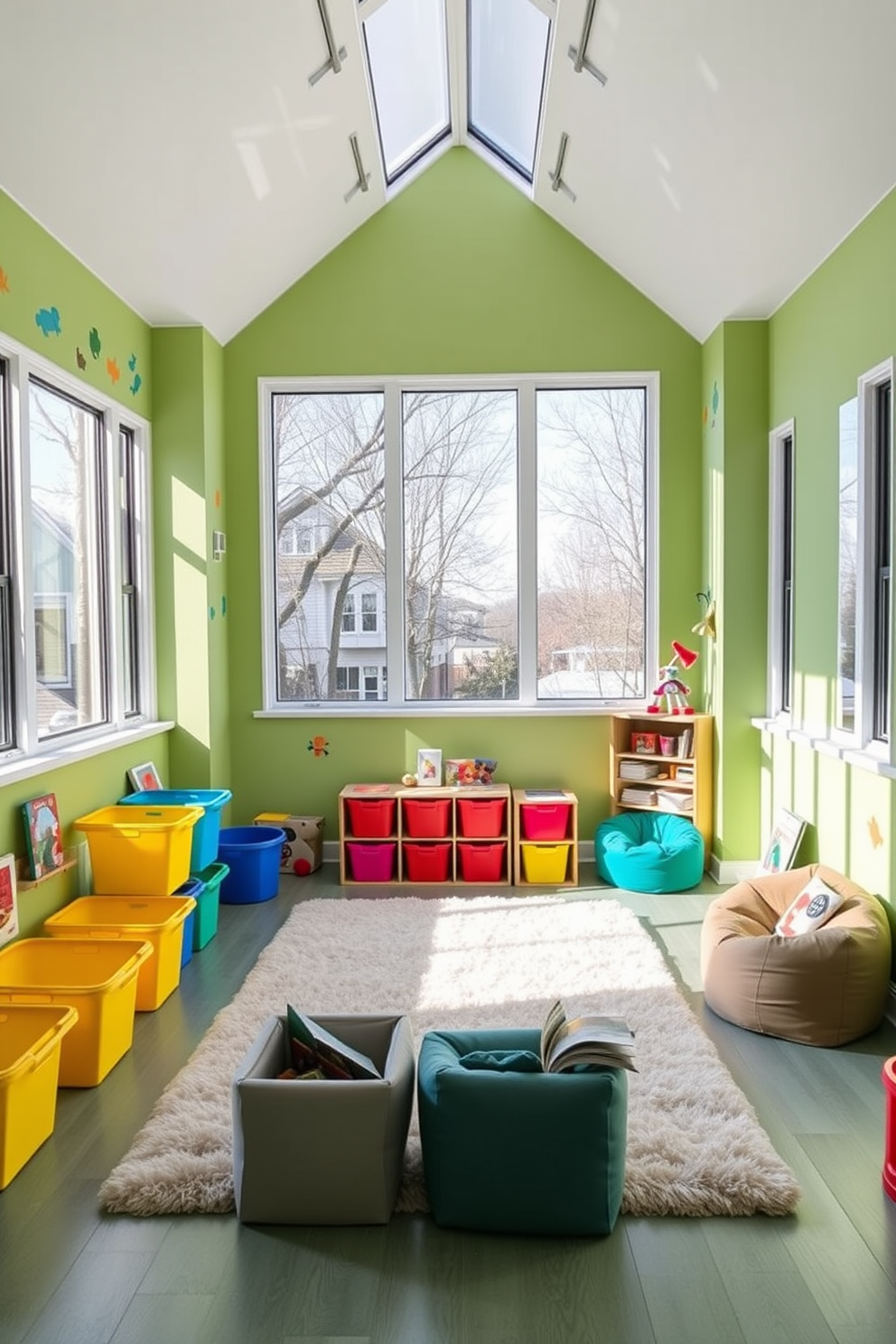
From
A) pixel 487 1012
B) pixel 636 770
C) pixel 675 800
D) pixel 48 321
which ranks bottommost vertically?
pixel 487 1012

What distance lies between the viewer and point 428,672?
19.4 ft

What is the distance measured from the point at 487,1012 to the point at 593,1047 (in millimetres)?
1231

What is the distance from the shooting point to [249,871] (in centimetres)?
507

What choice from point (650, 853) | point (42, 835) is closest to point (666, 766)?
point (650, 853)

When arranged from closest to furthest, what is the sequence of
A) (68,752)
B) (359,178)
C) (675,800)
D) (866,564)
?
(866,564), (68,752), (359,178), (675,800)

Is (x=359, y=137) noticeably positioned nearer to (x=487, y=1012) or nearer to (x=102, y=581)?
(x=102, y=581)

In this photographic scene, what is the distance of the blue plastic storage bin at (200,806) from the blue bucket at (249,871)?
1.12ft

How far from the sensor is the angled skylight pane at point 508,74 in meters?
4.49

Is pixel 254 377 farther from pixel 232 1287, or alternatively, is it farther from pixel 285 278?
pixel 232 1287

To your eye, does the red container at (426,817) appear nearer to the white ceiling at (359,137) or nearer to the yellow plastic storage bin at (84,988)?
the yellow plastic storage bin at (84,988)

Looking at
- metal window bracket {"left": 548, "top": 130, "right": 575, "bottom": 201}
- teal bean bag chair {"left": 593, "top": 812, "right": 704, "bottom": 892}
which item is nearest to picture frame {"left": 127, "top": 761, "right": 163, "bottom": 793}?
teal bean bag chair {"left": 593, "top": 812, "right": 704, "bottom": 892}

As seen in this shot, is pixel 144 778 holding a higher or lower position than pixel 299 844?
higher

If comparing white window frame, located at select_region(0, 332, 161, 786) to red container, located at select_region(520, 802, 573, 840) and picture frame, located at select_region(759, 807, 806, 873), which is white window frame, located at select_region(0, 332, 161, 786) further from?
picture frame, located at select_region(759, 807, 806, 873)

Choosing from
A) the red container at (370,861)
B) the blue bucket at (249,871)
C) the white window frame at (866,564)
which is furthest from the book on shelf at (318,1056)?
the red container at (370,861)
